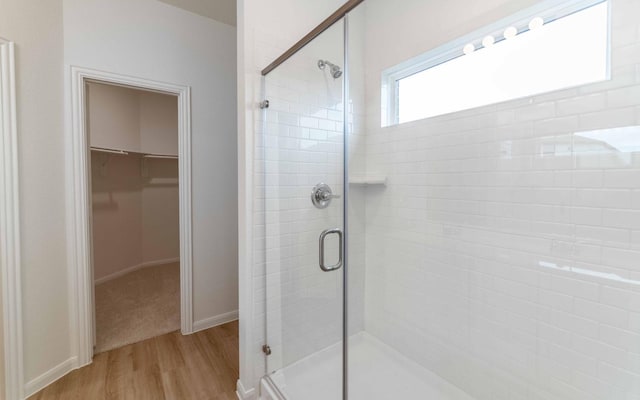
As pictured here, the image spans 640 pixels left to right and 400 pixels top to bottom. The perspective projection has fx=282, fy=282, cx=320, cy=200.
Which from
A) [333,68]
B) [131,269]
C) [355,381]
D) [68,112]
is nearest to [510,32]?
[333,68]

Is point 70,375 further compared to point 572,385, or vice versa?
point 70,375

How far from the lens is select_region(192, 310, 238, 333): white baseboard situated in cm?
241

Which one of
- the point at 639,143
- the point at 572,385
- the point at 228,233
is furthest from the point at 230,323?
the point at 639,143

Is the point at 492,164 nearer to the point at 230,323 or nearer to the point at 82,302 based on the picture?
the point at 230,323

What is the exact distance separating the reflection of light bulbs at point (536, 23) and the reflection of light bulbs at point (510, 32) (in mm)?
64

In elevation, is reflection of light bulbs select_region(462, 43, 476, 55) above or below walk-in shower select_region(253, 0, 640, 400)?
above

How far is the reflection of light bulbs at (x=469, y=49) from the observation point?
5.26 ft

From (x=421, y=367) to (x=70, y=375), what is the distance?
230 centimetres

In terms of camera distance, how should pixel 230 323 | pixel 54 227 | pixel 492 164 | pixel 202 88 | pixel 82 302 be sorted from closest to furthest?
pixel 492 164, pixel 54 227, pixel 82 302, pixel 202 88, pixel 230 323

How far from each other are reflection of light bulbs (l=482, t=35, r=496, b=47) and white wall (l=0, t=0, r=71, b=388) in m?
2.59

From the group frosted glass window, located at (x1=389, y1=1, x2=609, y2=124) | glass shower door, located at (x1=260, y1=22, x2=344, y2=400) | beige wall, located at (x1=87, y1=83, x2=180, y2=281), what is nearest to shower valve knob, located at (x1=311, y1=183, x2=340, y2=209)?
glass shower door, located at (x1=260, y1=22, x2=344, y2=400)

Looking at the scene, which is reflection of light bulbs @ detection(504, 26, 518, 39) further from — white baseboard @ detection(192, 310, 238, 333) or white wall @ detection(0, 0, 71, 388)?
white baseboard @ detection(192, 310, 238, 333)

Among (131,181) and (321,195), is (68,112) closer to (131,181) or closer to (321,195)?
(321,195)

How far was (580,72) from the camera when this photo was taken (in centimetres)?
123
